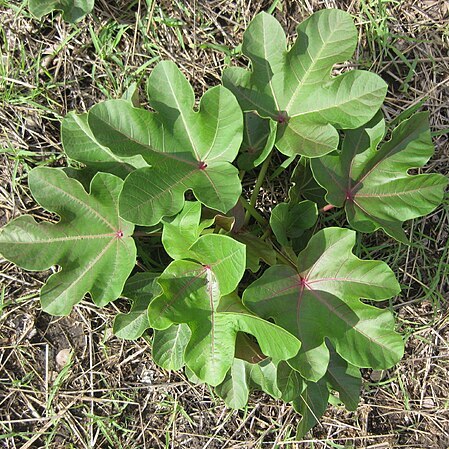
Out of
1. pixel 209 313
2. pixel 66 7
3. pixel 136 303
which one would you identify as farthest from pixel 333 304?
pixel 66 7

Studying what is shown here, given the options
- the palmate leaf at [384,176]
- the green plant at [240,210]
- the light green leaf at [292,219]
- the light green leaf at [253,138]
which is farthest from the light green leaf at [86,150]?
the palmate leaf at [384,176]

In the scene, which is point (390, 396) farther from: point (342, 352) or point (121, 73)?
point (121, 73)

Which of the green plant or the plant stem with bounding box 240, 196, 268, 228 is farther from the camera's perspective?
the plant stem with bounding box 240, 196, 268, 228

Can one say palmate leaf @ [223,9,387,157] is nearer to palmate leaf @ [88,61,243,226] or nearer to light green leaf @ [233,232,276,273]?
palmate leaf @ [88,61,243,226]

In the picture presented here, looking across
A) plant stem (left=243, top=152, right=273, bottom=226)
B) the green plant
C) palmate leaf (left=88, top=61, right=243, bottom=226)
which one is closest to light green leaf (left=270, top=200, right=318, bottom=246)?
the green plant

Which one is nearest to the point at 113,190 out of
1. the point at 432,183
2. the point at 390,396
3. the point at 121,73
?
the point at 121,73

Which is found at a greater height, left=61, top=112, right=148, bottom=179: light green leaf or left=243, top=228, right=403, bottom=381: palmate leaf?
left=61, top=112, right=148, bottom=179: light green leaf
